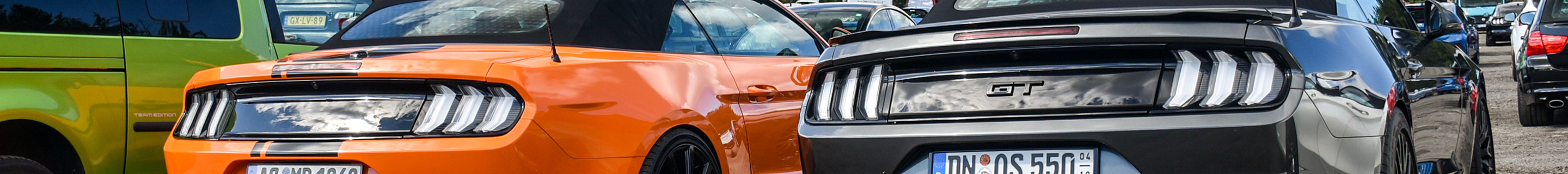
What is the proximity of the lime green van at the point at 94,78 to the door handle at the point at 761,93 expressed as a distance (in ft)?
5.57

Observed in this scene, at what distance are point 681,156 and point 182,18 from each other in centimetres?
182

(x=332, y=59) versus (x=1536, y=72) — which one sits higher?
(x=332, y=59)

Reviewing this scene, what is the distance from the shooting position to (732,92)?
4.28 meters

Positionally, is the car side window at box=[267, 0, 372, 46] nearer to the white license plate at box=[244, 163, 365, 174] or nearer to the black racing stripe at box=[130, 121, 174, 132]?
the black racing stripe at box=[130, 121, 174, 132]

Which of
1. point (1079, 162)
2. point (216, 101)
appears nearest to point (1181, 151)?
point (1079, 162)

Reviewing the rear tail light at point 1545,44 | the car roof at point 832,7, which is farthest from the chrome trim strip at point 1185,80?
the car roof at point 832,7

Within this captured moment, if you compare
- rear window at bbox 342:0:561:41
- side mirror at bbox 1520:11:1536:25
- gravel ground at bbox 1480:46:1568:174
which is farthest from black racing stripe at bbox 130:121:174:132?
side mirror at bbox 1520:11:1536:25

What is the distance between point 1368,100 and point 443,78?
202 centimetres

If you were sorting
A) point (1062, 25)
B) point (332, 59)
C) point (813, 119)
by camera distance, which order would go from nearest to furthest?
point (1062, 25), point (813, 119), point (332, 59)

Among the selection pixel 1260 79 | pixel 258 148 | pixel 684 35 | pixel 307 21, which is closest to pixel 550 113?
pixel 258 148

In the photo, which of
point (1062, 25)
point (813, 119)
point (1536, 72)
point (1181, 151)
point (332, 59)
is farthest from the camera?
point (1536, 72)

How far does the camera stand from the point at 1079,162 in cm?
296

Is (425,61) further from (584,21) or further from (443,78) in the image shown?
(584,21)

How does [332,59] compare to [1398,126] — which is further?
[332,59]
